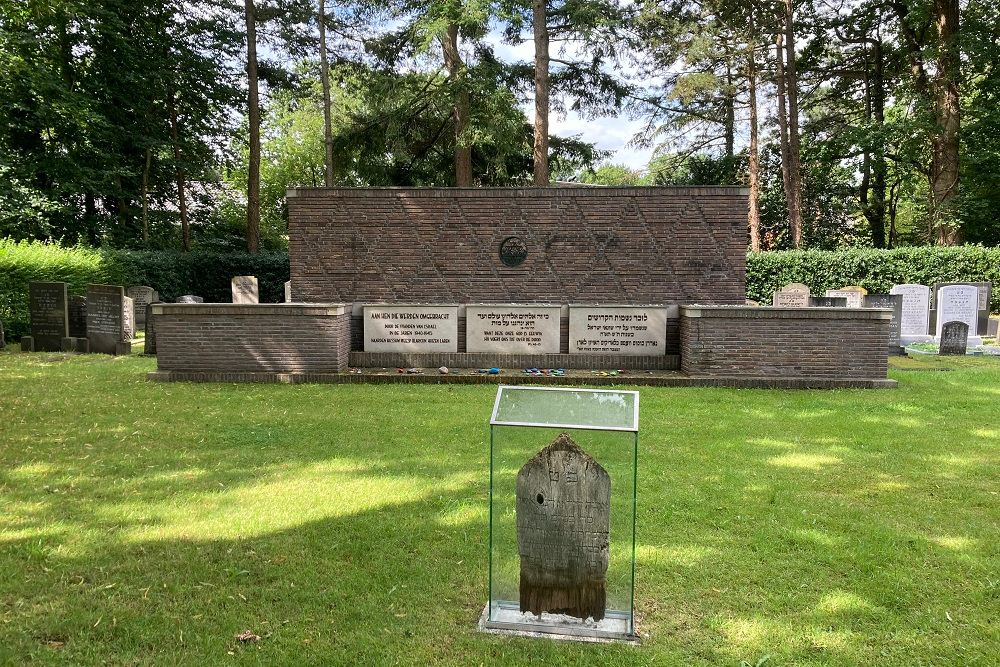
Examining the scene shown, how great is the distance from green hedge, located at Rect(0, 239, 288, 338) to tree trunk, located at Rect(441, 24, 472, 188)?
25.1 feet

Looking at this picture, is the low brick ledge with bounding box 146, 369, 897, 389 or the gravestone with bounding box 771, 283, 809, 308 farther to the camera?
the gravestone with bounding box 771, 283, 809, 308

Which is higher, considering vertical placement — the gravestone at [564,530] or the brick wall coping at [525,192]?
the brick wall coping at [525,192]

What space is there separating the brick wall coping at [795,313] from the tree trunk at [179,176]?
23.9 metres

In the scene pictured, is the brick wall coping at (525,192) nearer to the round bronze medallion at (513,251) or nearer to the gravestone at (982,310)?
the round bronze medallion at (513,251)

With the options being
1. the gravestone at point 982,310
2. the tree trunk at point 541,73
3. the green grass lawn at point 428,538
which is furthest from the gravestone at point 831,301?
the tree trunk at point 541,73

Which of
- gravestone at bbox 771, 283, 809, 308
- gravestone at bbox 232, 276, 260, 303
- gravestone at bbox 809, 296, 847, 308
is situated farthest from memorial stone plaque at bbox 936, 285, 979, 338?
gravestone at bbox 232, 276, 260, 303

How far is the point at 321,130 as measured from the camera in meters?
38.2

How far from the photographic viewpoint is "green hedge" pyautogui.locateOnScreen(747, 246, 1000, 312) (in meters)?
19.6

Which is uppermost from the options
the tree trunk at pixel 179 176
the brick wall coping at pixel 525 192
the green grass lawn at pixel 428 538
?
the tree trunk at pixel 179 176

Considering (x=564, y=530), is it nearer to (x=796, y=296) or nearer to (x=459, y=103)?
(x=796, y=296)

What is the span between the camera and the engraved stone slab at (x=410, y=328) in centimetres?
1130

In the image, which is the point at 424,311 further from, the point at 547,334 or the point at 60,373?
the point at 60,373

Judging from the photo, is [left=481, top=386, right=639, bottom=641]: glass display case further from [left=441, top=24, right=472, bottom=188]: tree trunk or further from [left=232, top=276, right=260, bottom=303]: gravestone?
[left=441, top=24, right=472, bottom=188]: tree trunk

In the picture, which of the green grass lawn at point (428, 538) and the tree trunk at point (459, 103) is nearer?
the green grass lawn at point (428, 538)
